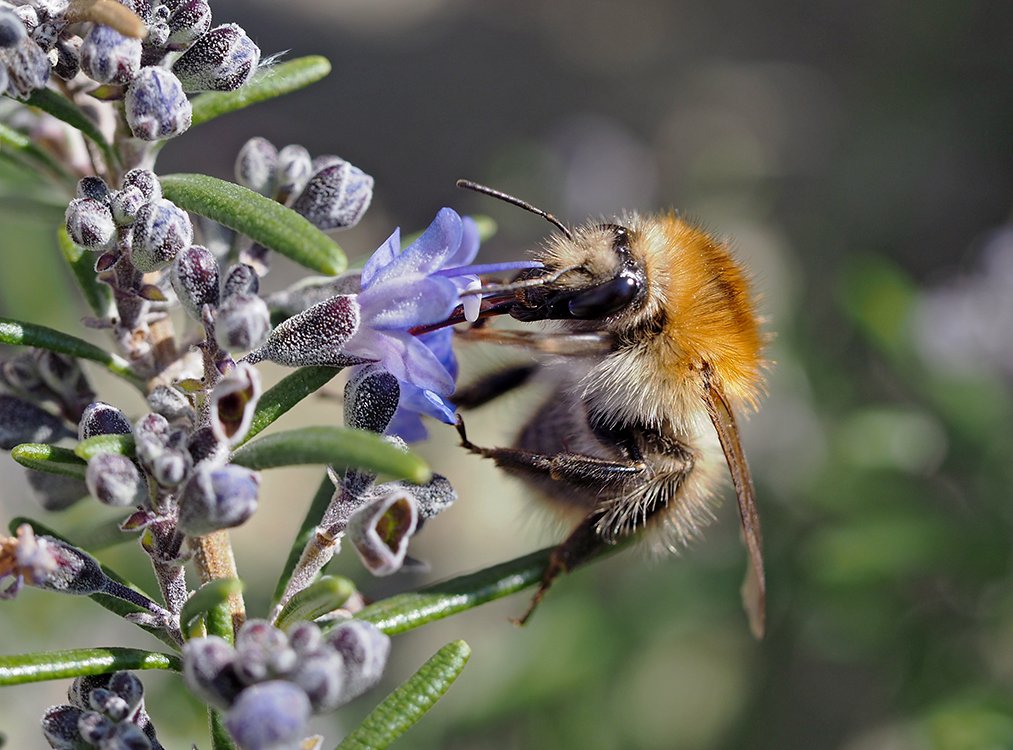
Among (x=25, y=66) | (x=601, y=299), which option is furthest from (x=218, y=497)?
(x=601, y=299)

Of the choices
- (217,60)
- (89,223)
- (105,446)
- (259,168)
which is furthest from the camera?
(259,168)

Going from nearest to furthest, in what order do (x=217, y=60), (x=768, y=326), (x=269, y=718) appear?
(x=269, y=718)
(x=217, y=60)
(x=768, y=326)

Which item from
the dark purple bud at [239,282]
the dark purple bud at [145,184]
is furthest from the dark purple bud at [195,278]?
the dark purple bud at [145,184]

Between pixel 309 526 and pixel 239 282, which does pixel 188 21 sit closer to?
pixel 239 282

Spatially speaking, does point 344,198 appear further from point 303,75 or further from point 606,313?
point 606,313

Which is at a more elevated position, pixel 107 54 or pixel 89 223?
pixel 107 54

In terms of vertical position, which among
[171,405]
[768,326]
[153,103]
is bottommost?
[768,326]
